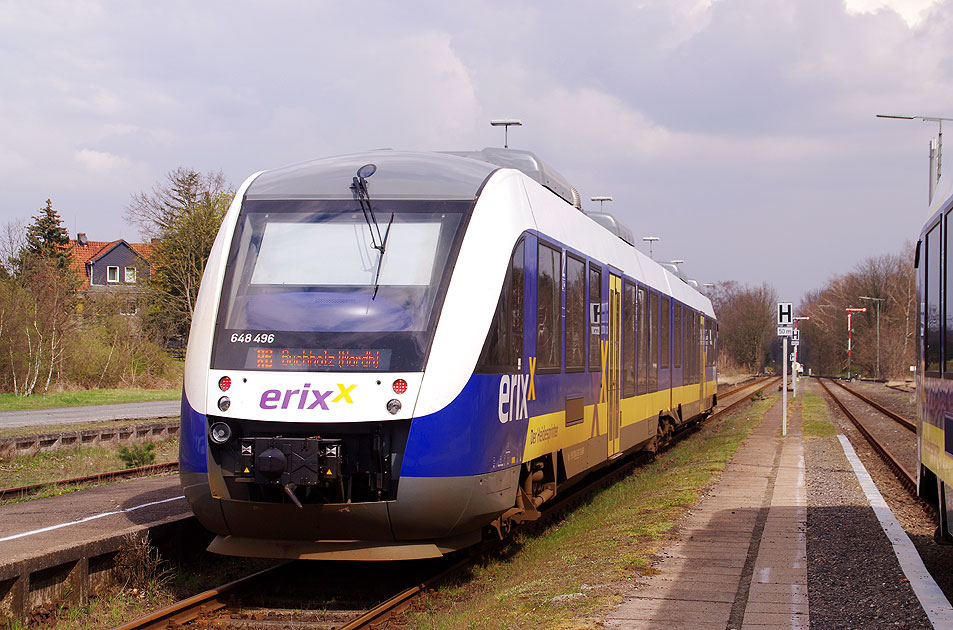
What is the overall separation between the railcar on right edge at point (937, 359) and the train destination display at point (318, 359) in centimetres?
392

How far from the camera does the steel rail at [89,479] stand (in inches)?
504

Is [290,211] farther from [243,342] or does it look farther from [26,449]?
[26,449]

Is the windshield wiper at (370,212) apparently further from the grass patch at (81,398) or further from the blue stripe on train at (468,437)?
the grass patch at (81,398)

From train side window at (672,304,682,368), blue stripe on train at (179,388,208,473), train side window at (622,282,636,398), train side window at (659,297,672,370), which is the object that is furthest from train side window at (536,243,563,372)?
train side window at (672,304,682,368)

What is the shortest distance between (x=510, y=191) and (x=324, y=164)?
5.25ft

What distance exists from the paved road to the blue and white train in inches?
714

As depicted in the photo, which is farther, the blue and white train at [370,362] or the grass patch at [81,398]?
the grass patch at [81,398]

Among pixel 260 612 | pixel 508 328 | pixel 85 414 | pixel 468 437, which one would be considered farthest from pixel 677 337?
pixel 85 414

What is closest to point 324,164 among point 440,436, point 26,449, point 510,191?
point 510,191

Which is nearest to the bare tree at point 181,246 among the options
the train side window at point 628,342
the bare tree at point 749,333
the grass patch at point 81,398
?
the grass patch at point 81,398

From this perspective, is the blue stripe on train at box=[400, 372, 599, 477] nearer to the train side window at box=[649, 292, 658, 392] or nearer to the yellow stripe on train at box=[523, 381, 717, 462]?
the yellow stripe on train at box=[523, 381, 717, 462]

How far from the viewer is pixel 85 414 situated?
27750 millimetres

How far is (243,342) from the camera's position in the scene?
23.9 ft

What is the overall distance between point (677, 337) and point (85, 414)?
57.5 feet
